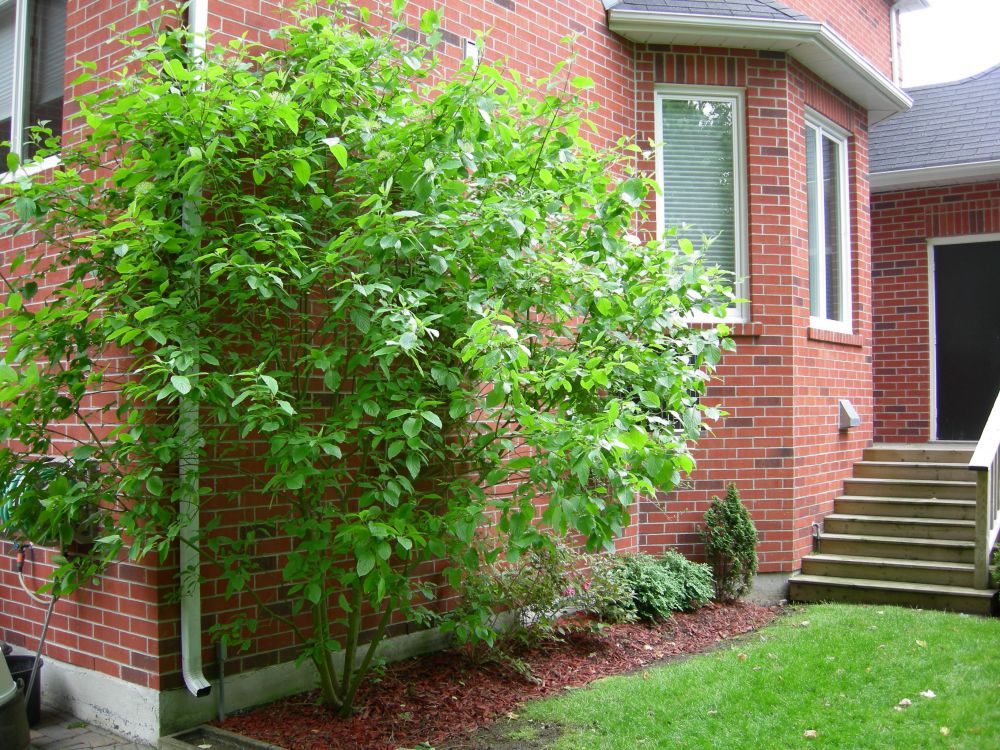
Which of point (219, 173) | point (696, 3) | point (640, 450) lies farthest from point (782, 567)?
point (219, 173)

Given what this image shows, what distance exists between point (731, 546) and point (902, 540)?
1.64 meters

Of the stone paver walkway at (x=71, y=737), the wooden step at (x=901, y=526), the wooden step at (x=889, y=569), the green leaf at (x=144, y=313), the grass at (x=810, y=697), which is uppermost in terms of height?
the green leaf at (x=144, y=313)

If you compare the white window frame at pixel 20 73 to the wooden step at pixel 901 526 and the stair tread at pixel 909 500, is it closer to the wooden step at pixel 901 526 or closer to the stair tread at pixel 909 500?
the wooden step at pixel 901 526

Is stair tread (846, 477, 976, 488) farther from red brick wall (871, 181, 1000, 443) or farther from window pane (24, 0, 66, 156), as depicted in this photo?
window pane (24, 0, 66, 156)

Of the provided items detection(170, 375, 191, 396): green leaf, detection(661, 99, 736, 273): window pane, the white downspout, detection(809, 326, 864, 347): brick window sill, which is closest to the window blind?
the white downspout

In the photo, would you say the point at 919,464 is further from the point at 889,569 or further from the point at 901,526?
the point at 889,569

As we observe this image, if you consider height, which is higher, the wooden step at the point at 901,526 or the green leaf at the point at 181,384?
the green leaf at the point at 181,384

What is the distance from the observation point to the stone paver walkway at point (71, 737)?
4270 millimetres

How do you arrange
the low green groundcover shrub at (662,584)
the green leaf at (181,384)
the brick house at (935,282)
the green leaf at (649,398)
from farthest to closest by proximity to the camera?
the brick house at (935,282)
the low green groundcover shrub at (662,584)
the green leaf at (649,398)
the green leaf at (181,384)

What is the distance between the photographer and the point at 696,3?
7.62m

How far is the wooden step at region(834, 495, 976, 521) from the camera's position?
757 cm

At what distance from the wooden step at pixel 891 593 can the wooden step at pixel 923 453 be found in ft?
5.82

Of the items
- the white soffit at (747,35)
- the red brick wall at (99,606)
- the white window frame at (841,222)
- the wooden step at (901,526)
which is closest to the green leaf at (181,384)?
the red brick wall at (99,606)


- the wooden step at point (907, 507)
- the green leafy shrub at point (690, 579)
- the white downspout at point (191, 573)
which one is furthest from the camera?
the wooden step at point (907, 507)
